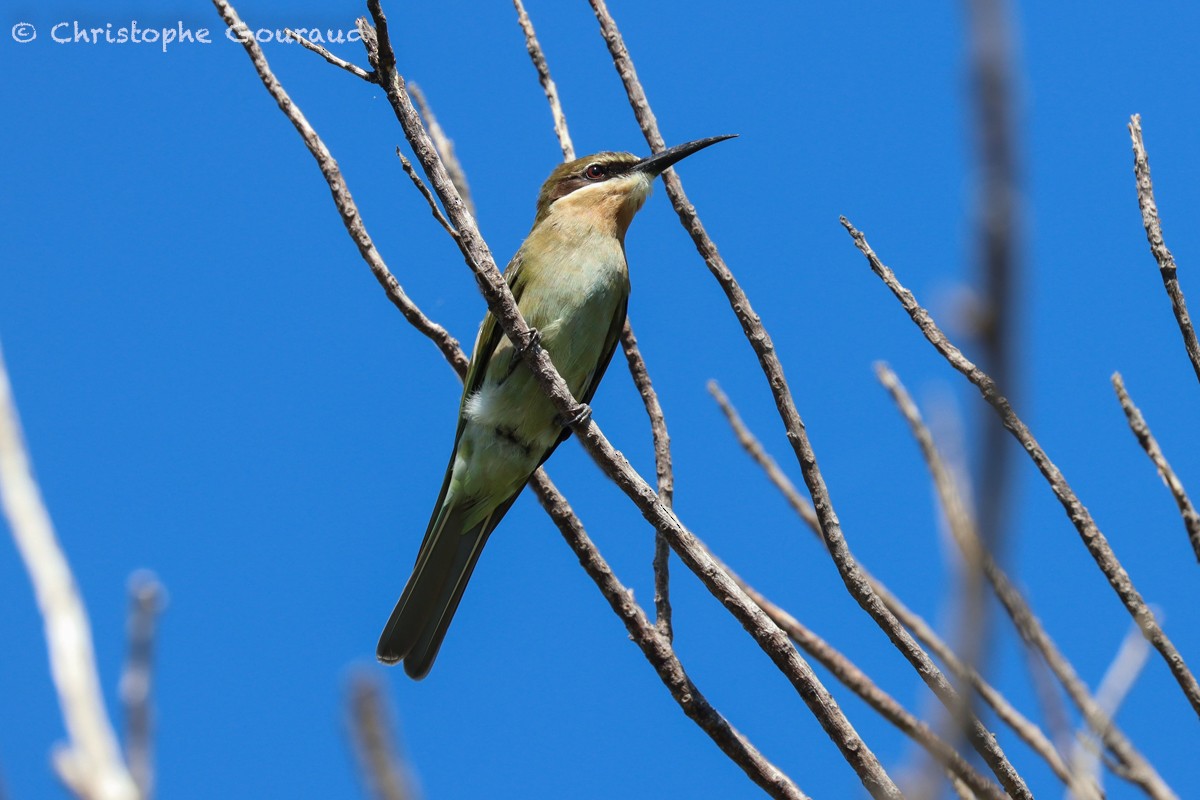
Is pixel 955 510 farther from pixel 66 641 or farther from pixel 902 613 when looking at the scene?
pixel 66 641

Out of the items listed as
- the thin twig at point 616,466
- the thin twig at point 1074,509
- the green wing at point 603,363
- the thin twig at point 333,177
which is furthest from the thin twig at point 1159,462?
the green wing at point 603,363

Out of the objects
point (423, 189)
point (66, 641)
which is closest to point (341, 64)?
point (423, 189)

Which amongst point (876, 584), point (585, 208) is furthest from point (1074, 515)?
point (585, 208)

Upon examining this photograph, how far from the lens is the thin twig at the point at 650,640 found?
3400 mm

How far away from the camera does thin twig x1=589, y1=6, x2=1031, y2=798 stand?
314 centimetres

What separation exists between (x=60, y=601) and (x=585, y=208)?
5.48 m

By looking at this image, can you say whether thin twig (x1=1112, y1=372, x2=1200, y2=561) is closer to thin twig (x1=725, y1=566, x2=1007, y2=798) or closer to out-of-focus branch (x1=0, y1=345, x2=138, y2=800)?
thin twig (x1=725, y1=566, x2=1007, y2=798)

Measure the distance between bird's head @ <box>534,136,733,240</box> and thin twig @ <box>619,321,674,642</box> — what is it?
194 centimetres

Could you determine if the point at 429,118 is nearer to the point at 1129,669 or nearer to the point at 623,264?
the point at 623,264

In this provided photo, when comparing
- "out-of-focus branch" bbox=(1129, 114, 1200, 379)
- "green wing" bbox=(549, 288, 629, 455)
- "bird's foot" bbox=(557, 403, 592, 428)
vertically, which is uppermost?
"green wing" bbox=(549, 288, 629, 455)

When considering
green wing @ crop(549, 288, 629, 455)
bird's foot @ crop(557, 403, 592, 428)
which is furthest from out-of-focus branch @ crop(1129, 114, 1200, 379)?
green wing @ crop(549, 288, 629, 455)

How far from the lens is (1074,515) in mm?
3119

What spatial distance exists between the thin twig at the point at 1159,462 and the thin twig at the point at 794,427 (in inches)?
26.9

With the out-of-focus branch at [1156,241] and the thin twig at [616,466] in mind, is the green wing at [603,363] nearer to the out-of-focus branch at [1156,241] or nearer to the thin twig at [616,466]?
the thin twig at [616,466]
